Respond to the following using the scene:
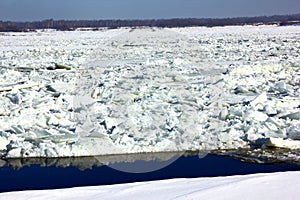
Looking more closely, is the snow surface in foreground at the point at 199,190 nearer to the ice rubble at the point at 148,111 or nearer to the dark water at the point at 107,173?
the dark water at the point at 107,173

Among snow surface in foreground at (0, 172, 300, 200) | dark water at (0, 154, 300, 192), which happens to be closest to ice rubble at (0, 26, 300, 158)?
dark water at (0, 154, 300, 192)

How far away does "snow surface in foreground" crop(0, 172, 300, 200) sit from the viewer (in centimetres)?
317

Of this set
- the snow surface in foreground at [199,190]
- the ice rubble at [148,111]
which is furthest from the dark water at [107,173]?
the snow surface in foreground at [199,190]

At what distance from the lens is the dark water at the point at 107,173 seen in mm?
4188

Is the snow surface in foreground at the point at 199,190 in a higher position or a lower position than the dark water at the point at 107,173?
higher

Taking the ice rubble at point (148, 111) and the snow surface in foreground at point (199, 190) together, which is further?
the ice rubble at point (148, 111)

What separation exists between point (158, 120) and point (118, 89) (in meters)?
2.43

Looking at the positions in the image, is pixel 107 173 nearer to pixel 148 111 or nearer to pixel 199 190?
pixel 199 190

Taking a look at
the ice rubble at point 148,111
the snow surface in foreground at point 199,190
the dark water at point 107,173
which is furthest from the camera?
the ice rubble at point 148,111

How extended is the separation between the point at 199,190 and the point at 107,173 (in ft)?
4.45

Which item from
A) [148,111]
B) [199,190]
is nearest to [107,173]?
[199,190]

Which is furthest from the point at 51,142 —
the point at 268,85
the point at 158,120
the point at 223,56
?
the point at 223,56

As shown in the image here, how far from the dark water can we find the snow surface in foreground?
25.7 inches

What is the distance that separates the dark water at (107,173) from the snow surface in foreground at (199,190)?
654 mm
